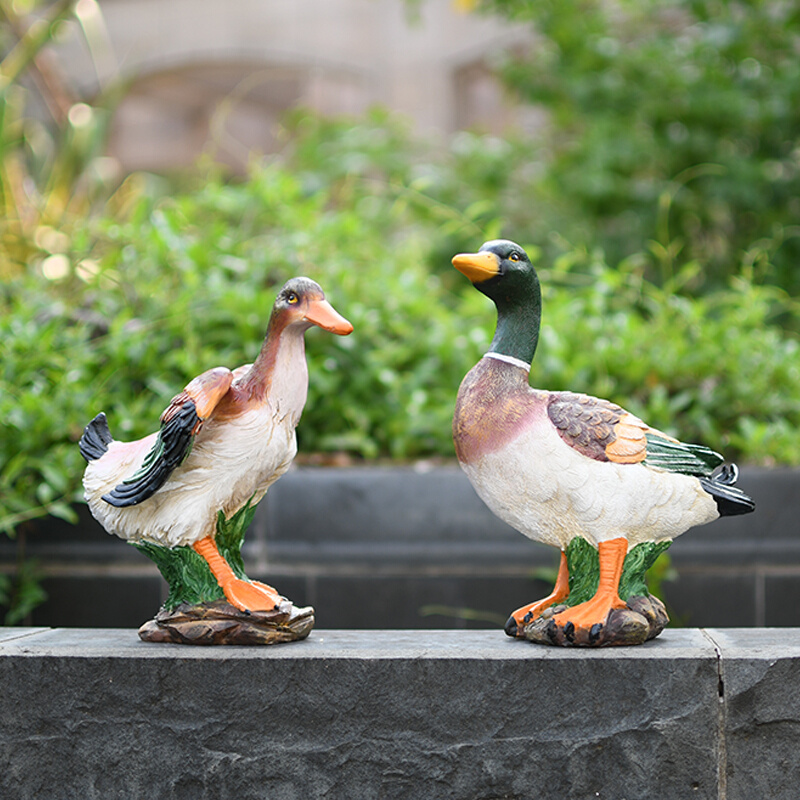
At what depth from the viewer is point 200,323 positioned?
2863 mm

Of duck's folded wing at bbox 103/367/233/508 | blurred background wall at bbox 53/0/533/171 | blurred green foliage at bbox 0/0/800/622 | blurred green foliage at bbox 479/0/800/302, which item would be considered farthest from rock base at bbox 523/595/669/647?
blurred background wall at bbox 53/0/533/171

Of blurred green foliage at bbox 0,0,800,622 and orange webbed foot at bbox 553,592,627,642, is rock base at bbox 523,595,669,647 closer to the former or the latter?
orange webbed foot at bbox 553,592,627,642

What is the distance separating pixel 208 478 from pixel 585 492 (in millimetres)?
669

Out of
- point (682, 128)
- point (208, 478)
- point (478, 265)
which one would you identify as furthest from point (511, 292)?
point (682, 128)

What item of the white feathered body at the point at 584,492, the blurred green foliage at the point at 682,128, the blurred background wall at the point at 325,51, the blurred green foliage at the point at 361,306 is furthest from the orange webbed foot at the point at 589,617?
the blurred background wall at the point at 325,51

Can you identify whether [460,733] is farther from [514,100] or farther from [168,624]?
[514,100]

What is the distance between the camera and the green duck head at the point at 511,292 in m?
1.66

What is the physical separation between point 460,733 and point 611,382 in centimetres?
155

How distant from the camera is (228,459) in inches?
65.9

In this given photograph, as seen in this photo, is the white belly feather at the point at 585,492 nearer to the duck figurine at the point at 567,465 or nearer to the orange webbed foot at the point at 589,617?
the duck figurine at the point at 567,465

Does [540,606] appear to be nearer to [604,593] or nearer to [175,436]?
[604,593]

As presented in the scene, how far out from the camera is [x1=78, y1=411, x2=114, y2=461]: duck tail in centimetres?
175

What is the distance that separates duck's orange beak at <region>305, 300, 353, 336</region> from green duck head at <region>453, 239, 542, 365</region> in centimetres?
23

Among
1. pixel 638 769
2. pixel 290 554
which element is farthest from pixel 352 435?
pixel 638 769
